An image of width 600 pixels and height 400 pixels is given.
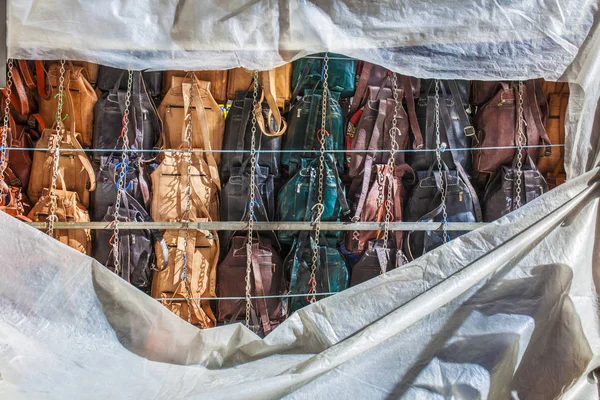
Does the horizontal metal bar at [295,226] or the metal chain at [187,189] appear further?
the metal chain at [187,189]

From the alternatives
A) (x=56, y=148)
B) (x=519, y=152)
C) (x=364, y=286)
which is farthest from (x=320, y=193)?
(x=56, y=148)

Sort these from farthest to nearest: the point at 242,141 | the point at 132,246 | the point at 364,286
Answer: the point at 242,141 → the point at 132,246 → the point at 364,286

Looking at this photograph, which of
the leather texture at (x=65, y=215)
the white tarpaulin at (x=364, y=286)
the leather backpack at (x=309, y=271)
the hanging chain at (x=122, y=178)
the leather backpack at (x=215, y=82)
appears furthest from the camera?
the leather backpack at (x=215, y=82)

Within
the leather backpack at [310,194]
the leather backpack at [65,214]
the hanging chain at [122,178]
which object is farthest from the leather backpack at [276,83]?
the leather backpack at [65,214]

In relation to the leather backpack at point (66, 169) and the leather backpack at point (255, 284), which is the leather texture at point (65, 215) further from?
the leather backpack at point (255, 284)

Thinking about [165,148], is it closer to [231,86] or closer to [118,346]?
[231,86]

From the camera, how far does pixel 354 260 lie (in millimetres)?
3076

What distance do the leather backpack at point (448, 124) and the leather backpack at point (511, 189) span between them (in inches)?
8.0

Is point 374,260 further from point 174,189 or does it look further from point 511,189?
point 174,189

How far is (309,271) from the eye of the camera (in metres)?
2.92

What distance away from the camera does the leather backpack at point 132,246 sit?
2834 mm

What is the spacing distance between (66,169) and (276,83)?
1.30m

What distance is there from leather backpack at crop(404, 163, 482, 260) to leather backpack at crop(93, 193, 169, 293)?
4.67 ft

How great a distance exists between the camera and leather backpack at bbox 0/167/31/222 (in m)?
2.76
